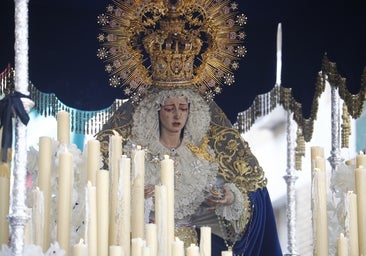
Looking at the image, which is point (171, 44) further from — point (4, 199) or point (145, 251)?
point (145, 251)

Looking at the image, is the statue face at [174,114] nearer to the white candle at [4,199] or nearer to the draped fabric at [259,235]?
the draped fabric at [259,235]

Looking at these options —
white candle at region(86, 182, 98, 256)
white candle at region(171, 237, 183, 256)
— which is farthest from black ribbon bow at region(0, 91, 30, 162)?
white candle at region(171, 237, 183, 256)

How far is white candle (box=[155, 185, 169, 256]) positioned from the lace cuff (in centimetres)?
237

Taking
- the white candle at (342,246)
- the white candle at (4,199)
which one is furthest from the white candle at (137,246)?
the white candle at (342,246)

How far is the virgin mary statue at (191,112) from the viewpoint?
6.66 meters

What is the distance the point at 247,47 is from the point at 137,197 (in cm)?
275

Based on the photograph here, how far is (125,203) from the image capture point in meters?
4.24

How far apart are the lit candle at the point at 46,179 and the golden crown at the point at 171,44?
2.38 meters

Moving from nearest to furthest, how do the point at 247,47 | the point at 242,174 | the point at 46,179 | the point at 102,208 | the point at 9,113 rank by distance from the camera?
the point at 9,113 → the point at 102,208 → the point at 46,179 → the point at 242,174 → the point at 247,47

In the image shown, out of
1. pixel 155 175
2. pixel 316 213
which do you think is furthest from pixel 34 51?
pixel 316 213

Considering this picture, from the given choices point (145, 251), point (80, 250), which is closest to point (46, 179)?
point (80, 250)

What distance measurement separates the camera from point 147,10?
22.0 feet

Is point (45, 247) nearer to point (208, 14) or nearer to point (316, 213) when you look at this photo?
point (316, 213)

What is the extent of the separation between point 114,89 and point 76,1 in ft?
1.91
